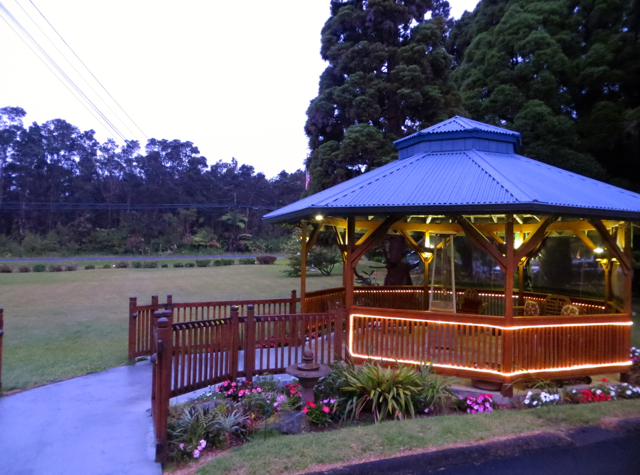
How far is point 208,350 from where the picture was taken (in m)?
6.26

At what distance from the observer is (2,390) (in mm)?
6617

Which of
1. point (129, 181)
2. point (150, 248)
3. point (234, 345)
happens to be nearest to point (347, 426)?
point (234, 345)

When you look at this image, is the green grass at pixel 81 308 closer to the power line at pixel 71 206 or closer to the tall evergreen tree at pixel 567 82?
the tall evergreen tree at pixel 567 82

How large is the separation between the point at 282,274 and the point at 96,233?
30.9 metres

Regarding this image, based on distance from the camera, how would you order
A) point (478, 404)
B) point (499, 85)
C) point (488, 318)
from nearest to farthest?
point (478, 404) < point (488, 318) < point (499, 85)

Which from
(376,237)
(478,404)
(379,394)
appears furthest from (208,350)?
(478,404)

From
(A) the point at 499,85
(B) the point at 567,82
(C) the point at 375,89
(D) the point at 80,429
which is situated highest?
(B) the point at 567,82

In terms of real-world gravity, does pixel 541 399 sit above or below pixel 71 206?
below

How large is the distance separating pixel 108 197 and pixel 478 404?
196 ft

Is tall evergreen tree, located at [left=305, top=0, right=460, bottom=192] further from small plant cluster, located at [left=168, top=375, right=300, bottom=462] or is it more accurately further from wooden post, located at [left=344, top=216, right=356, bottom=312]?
small plant cluster, located at [left=168, top=375, right=300, bottom=462]

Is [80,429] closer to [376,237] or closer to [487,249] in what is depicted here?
[376,237]

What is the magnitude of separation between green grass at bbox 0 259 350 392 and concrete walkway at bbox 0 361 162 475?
42.2 inches

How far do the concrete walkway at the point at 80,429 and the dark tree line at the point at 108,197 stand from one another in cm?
4245

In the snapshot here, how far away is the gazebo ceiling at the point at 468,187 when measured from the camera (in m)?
6.63
